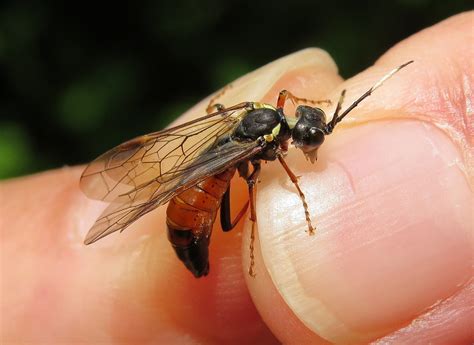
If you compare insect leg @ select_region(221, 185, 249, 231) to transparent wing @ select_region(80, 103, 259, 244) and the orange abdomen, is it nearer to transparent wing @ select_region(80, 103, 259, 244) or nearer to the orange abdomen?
the orange abdomen

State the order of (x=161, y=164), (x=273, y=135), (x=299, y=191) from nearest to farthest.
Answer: (x=299, y=191)
(x=273, y=135)
(x=161, y=164)

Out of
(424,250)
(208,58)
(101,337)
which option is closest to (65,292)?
(101,337)

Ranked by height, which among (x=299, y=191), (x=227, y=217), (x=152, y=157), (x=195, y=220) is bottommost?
(x=227, y=217)

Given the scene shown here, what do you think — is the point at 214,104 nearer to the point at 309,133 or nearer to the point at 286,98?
the point at 286,98

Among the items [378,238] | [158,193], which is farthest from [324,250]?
[158,193]

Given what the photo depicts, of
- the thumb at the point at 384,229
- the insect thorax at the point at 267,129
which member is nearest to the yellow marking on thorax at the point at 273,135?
the insect thorax at the point at 267,129

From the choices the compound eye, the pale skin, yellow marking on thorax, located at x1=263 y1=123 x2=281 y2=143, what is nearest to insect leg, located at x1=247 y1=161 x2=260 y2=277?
the pale skin
